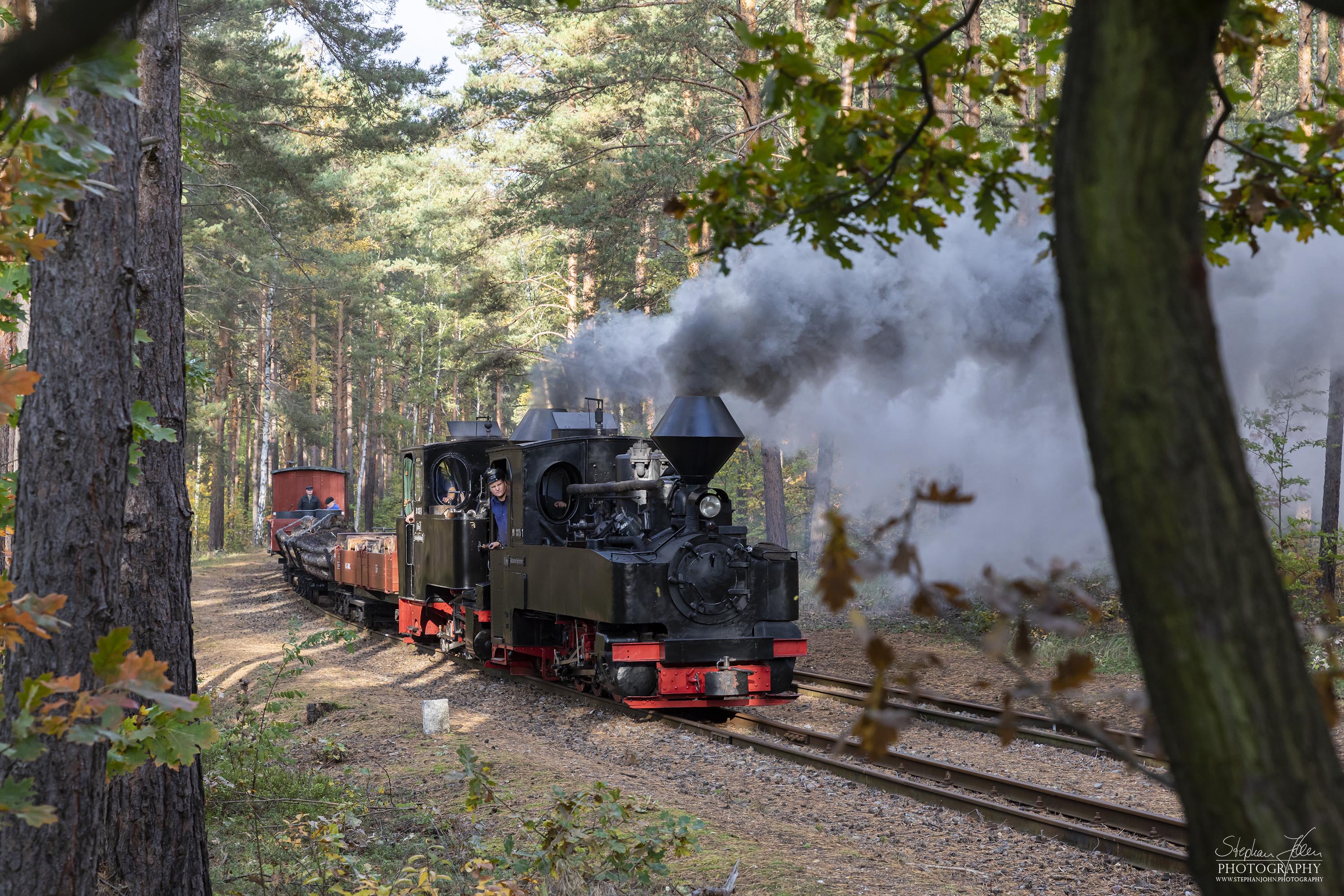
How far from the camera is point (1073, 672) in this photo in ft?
6.08

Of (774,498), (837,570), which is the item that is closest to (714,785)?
(837,570)

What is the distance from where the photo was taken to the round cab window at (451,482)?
13141 mm

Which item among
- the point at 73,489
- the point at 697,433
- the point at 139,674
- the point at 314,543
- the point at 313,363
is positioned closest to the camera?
the point at 139,674

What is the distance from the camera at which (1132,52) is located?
1.58 meters

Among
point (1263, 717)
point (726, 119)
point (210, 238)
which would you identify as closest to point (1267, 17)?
point (1263, 717)

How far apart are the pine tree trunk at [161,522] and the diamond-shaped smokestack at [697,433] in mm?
4382

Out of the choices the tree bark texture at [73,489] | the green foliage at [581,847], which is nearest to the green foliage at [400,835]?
the green foliage at [581,847]

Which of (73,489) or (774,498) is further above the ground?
(73,489)

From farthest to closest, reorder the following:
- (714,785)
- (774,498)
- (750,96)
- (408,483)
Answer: (774,498)
(750,96)
(408,483)
(714,785)

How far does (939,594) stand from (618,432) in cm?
961

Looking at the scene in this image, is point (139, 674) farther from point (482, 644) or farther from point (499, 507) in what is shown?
point (482, 644)

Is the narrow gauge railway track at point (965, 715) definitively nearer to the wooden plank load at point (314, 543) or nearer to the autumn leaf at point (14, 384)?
the autumn leaf at point (14, 384)

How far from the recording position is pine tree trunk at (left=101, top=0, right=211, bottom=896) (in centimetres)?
475

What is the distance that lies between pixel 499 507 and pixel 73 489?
323 inches
